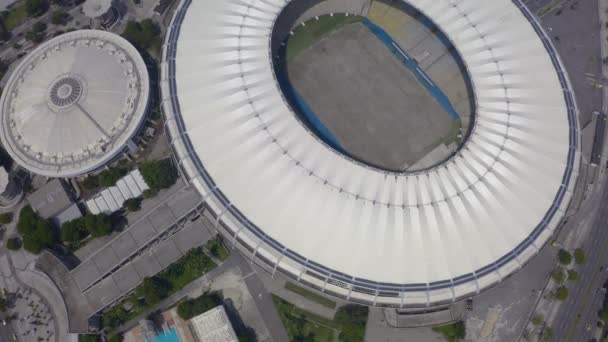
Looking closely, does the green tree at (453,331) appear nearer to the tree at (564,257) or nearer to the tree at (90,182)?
the tree at (564,257)

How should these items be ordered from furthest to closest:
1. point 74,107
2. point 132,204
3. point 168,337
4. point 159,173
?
point 132,204
point 159,173
point 74,107
point 168,337

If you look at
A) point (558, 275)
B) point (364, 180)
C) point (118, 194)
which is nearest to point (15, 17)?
point (118, 194)

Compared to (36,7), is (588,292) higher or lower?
lower

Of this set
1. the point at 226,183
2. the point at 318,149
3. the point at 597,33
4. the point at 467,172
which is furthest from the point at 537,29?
the point at 226,183

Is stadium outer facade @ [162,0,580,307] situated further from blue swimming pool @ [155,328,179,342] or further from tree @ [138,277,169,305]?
blue swimming pool @ [155,328,179,342]

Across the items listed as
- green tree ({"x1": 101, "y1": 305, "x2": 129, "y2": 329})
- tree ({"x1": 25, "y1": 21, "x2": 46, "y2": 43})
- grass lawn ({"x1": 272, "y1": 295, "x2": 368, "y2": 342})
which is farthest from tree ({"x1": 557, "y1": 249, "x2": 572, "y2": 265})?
tree ({"x1": 25, "y1": 21, "x2": 46, "y2": 43})

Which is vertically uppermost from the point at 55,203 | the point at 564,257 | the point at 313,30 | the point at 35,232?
the point at 313,30

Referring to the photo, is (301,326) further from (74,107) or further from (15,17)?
(15,17)
